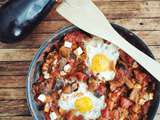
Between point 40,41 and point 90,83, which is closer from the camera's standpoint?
point 90,83

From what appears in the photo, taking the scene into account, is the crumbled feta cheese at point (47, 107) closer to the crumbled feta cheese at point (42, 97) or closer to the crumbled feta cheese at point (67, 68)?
the crumbled feta cheese at point (42, 97)

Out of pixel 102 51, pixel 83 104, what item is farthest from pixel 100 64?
pixel 83 104

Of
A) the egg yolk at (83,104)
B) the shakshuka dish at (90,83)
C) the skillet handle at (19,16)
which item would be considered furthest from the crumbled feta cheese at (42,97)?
the skillet handle at (19,16)

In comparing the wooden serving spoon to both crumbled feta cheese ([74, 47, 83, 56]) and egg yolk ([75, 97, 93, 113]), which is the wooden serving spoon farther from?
egg yolk ([75, 97, 93, 113])

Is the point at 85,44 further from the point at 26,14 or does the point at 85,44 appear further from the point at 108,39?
the point at 26,14

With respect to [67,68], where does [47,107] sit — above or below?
below

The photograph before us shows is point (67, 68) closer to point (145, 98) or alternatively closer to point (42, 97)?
point (42, 97)

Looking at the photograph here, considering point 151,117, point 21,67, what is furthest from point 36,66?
point 151,117
